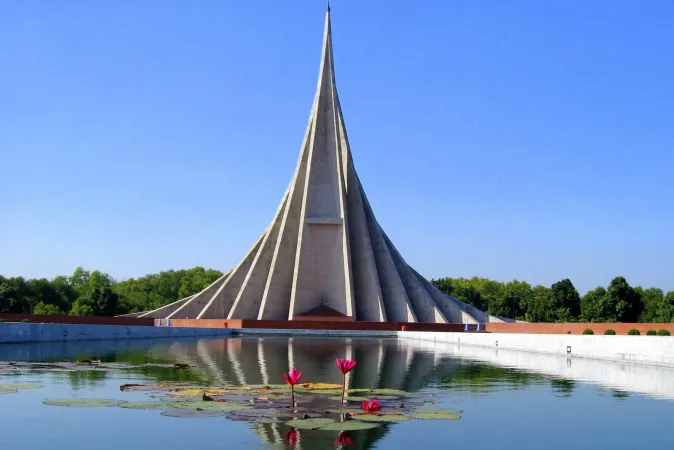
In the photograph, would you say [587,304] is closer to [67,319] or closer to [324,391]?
[67,319]

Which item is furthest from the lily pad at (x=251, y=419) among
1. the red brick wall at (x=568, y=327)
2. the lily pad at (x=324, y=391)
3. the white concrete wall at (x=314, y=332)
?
the white concrete wall at (x=314, y=332)

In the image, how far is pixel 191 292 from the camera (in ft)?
223

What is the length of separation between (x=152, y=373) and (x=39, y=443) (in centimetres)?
529

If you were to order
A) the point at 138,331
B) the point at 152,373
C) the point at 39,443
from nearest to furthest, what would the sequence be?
the point at 39,443, the point at 152,373, the point at 138,331

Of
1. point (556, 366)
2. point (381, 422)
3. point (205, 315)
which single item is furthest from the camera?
point (205, 315)

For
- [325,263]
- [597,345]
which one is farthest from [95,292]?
[597,345]

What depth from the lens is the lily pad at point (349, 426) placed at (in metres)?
5.95

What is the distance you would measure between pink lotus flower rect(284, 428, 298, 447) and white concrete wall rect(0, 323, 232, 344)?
41.6ft

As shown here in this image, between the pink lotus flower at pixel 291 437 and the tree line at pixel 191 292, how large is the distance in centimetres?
3630

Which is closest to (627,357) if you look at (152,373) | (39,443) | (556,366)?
(556,366)

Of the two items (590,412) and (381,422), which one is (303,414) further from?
(590,412)

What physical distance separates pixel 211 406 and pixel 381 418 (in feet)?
4.97

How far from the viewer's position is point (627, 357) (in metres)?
13.9

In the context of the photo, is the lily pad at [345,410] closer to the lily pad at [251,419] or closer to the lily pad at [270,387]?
the lily pad at [251,419]
